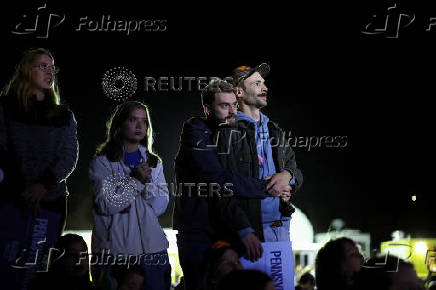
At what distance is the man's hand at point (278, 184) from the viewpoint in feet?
14.1

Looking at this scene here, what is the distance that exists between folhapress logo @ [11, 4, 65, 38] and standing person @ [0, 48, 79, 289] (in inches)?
66.1

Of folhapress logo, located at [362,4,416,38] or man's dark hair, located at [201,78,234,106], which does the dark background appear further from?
man's dark hair, located at [201,78,234,106]

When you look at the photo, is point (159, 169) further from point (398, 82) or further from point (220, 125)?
point (398, 82)

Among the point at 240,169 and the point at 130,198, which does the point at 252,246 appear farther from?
the point at 130,198

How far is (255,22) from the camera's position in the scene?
302 inches

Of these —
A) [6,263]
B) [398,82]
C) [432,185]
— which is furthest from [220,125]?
[432,185]

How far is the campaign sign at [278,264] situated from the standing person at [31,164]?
1.48m

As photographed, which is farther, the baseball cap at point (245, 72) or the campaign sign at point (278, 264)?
the baseball cap at point (245, 72)

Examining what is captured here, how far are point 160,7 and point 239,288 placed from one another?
5.17 metres

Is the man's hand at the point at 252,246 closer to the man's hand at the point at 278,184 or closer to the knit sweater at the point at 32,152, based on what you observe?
the man's hand at the point at 278,184

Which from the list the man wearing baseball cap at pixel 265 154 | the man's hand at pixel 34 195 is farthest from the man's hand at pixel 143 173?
the man's hand at pixel 34 195

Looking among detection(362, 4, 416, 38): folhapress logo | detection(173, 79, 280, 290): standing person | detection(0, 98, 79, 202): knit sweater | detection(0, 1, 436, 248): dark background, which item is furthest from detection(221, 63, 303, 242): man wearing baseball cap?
detection(362, 4, 416, 38): folhapress logo

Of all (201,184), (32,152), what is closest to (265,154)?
(201,184)

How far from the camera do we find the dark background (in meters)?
6.88
